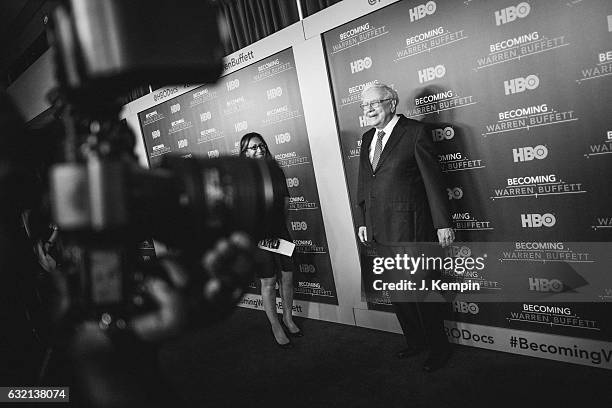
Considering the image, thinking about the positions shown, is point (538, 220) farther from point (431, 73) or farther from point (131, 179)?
point (131, 179)

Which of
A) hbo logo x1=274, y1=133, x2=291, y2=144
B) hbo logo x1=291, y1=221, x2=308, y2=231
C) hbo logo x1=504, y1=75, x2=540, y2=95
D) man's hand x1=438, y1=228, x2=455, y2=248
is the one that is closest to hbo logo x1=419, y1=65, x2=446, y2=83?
hbo logo x1=504, y1=75, x2=540, y2=95

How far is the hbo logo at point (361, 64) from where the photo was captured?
2.63 metres

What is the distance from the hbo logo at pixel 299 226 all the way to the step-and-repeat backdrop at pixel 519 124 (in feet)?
3.80

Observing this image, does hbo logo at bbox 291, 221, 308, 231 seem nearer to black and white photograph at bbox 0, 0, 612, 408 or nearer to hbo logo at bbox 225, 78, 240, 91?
black and white photograph at bbox 0, 0, 612, 408

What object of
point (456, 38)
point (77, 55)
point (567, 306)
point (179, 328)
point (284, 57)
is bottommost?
point (567, 306)

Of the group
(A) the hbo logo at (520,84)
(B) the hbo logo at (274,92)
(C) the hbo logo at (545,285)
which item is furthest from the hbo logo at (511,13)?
(B) the hbo logo at (274,92)

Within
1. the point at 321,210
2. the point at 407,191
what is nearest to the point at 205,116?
the point at 321,210

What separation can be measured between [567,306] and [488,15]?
142 centimetres

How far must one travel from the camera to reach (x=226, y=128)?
3.73m

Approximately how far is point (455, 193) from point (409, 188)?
13.4 inches

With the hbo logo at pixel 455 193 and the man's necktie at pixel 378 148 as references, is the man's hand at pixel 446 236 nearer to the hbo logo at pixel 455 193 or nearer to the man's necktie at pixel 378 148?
the hbo logo at pixel 455 193

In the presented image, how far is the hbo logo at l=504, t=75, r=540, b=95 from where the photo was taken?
6.72 ft

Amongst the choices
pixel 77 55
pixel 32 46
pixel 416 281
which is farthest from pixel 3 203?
pixel 32 46

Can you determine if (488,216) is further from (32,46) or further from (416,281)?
(32,46)
